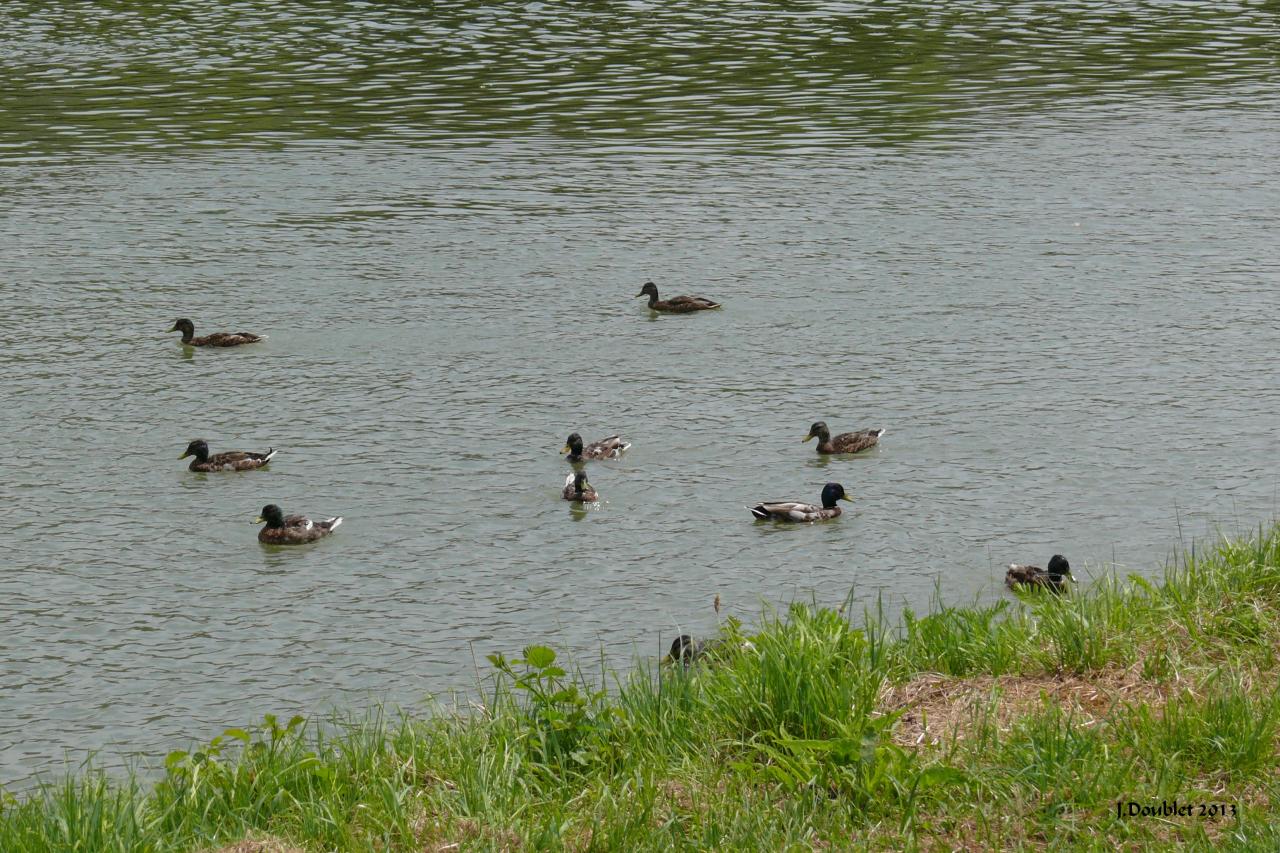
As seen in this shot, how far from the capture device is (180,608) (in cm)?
1261

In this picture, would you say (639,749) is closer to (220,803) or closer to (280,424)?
(220,803)

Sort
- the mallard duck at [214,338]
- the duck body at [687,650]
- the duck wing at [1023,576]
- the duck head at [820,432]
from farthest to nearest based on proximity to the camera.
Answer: the mallard duck at [214,338], the duck head at [820,432], the duck wing at [1023,576], the duck body at [687,650]

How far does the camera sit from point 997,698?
8289 millimetres

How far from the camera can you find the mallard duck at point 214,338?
64.3 feet

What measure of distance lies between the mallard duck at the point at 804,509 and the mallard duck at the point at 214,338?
Result: 761 centimetres

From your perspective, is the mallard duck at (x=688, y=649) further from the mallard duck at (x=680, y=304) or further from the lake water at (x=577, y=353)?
the mallard duck at (x=680, y=304)

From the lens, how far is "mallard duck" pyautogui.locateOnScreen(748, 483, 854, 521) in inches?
555

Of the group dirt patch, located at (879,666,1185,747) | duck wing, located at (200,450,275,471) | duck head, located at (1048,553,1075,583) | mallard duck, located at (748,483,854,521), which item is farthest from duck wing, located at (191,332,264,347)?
dirt patch, located at (879,666,1185,747)

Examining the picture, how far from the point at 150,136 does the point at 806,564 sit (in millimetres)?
21642

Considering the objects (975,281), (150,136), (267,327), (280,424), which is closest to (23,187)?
(150,136)

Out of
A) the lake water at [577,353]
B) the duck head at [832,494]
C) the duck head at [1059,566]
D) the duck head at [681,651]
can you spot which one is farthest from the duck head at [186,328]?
the duck head at [1059,566]

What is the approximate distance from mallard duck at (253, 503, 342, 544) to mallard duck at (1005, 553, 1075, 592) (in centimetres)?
526

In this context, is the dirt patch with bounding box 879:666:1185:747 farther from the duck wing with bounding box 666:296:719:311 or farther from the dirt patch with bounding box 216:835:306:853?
the duck wing with bounding box 666:296:719:311

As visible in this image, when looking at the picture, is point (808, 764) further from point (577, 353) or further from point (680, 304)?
point (680, 304)
